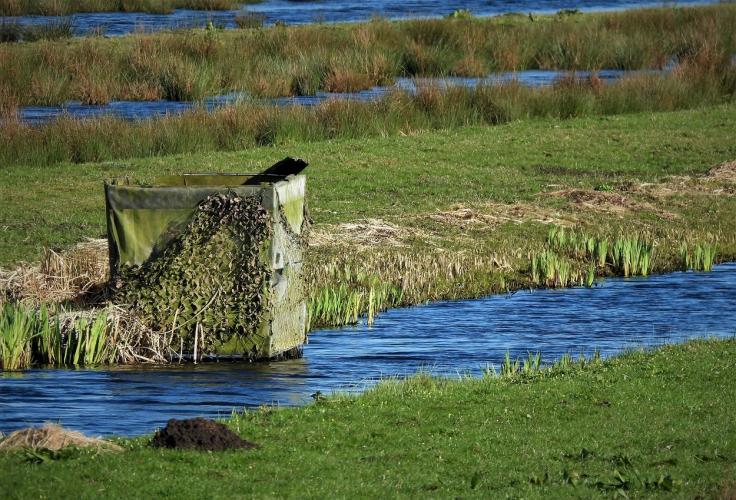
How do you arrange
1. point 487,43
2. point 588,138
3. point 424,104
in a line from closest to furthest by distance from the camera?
1. point 588,138
2. point 424,104
3. point 487,43

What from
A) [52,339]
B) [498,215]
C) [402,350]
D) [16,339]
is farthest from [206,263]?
[498,215]

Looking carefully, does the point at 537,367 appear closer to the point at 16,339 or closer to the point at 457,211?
the point at 16,339

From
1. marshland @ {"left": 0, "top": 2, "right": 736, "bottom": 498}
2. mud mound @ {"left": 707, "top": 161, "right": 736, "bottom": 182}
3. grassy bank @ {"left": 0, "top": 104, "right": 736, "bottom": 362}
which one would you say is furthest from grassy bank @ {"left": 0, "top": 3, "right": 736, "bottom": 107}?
mud mound @ {"left": 707, "top": 161, "right": 736, "bottom": 182}

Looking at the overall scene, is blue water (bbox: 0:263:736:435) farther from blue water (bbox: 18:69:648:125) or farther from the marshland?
blue water (bbox: 18:69:648:125)

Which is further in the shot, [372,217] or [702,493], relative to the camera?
[372,217]

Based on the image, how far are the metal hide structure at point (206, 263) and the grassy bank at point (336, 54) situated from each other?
1877cm

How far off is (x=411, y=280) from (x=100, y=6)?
5080cm

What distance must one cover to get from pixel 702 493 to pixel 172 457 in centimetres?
352

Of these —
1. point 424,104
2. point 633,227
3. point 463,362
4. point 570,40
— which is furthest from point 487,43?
point 463,362

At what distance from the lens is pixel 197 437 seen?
966 cm

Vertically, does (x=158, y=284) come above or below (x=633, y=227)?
above

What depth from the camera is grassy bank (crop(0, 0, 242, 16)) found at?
60528 mm

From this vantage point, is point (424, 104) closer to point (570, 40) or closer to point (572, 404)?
point (570, 40)

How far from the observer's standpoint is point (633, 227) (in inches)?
869
